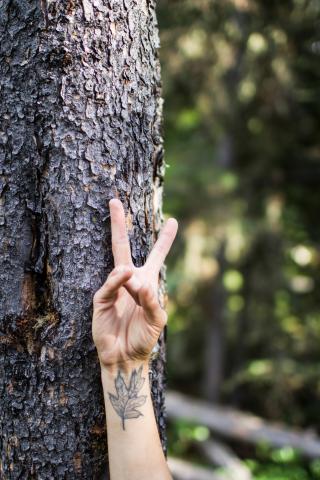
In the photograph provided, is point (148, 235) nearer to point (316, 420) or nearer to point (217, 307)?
point (217, 307)

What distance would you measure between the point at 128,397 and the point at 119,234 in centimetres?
57

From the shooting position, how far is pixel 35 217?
1681mm

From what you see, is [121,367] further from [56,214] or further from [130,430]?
[56,214]

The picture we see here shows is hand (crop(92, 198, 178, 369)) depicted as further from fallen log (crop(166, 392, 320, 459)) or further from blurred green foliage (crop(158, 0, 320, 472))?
fallen log (crop(166, 392, 320, 459))

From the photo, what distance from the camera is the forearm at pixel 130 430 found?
162cm

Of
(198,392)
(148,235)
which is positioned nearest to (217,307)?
(198,392)

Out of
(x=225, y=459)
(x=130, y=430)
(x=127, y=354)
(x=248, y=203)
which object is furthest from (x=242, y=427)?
(x=127, y=354)

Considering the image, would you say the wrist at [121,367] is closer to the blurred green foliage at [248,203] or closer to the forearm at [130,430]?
the forearm at [130,430]

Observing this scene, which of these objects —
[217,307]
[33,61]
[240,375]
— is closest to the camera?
[33,61]

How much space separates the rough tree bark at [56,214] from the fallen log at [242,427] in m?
4.59

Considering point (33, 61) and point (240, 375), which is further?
point (240, 375)

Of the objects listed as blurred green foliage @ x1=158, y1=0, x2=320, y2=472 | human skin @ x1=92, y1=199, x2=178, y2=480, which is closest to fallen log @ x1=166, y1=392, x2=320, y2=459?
blurred green foliage @ x1=158, y1=0, x2=320, y2=472

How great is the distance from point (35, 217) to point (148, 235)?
1.44 ft

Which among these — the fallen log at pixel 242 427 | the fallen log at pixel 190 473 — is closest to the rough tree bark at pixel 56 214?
the fallen log at pixel 190 473
